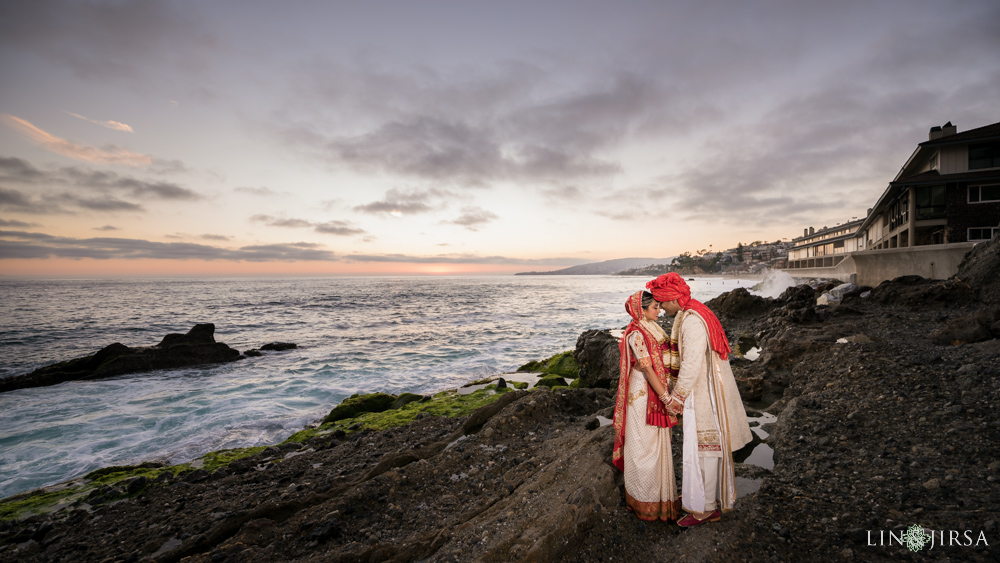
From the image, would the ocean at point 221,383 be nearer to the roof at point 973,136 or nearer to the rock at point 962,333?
the rock at point 962,333

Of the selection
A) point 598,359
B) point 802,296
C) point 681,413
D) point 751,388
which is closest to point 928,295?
point 802,296

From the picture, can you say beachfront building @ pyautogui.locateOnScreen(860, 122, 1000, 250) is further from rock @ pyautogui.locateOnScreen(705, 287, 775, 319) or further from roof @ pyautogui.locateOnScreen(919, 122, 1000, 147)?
rock @ pyautogui.locateOnScreen(705, 287, 775, 319)

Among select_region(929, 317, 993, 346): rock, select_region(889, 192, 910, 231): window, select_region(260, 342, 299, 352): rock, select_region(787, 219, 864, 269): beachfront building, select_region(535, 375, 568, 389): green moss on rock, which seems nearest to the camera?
select_region(929, 317, 993, 346): rock

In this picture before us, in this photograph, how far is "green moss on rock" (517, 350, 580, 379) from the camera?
1273 centimetres

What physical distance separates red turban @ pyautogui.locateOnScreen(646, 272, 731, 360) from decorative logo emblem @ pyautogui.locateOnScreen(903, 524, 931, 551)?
1.92 m

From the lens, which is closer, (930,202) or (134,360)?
(134,360)

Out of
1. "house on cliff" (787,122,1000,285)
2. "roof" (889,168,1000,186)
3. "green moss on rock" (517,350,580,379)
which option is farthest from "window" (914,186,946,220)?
"green moss on rock" (517,350,580,379)

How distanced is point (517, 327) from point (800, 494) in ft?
76.5

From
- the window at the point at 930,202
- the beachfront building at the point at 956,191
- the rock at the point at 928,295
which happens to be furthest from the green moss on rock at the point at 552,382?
the window at the point at 930,202

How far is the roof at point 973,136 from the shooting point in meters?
24.8

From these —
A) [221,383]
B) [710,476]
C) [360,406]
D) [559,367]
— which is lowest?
[221,383]

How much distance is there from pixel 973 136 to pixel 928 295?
22289 mm

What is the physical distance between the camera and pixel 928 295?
527 inches

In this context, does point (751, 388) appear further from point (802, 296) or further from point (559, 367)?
point (802, 296)
